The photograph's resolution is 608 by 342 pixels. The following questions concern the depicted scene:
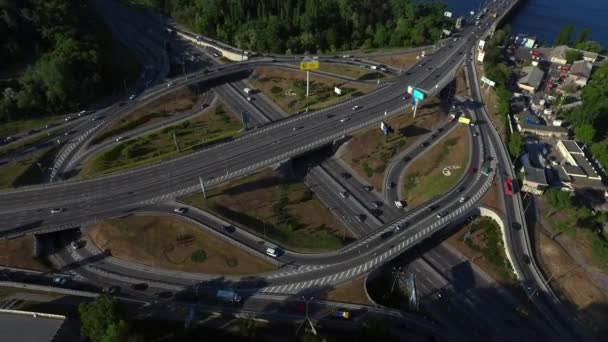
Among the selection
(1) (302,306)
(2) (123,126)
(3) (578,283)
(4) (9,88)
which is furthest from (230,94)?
(3) (578,283)

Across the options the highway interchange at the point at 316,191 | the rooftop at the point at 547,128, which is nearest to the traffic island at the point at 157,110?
the highway interchange at the point at 316,191

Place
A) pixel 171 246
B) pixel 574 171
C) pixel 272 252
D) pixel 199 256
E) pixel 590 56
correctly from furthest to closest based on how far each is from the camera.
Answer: pixel 590 56
pixel 574 171
pixel 171 246
pixel 272 252
pixel 199 256

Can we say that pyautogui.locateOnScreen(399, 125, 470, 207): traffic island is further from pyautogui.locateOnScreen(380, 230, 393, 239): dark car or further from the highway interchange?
pyautogui.locateOnScreen(380, 230, 393, 239): dark car

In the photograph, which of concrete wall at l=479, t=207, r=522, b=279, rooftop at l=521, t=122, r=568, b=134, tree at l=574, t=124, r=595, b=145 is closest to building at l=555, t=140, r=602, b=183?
tree at l=574, t=124, r=595, b=145

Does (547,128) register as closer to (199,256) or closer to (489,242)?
(489,242)

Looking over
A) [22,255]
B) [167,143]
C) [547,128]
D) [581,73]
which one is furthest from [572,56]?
[22,255]

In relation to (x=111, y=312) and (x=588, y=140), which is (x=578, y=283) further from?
(x=111, y=312)
